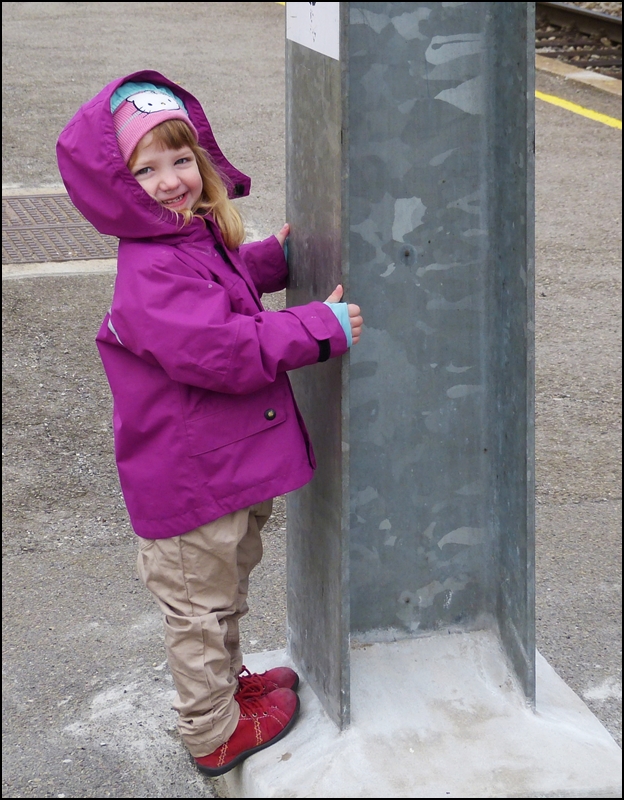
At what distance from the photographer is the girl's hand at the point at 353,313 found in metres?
2.14

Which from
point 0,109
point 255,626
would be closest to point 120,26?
point 0,109

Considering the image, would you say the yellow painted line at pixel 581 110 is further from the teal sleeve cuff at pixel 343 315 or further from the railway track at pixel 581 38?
the teal sleeve cuff at pixel 343 315

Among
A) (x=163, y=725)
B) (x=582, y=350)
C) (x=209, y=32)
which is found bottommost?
(x=163, y=725)

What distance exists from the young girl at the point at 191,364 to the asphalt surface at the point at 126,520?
491 mm

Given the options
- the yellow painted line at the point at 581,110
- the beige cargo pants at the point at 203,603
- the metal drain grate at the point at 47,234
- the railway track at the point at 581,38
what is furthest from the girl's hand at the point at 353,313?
the railway track at the point at 581,38

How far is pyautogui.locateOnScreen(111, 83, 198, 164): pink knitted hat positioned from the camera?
211 cm

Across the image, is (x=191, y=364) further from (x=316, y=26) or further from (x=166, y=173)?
(x=316, y=26)

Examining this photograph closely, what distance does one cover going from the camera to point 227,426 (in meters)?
2.17

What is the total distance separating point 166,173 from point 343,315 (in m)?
0.46

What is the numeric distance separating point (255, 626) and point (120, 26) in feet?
36.5

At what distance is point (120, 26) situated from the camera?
506 inches

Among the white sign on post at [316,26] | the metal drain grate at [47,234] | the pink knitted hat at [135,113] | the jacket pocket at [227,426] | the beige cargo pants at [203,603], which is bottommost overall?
the beige cargo pants at [203,603]

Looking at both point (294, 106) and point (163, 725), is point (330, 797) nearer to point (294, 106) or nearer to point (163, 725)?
point (163, 725)

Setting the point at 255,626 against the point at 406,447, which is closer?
the point at 406,447
